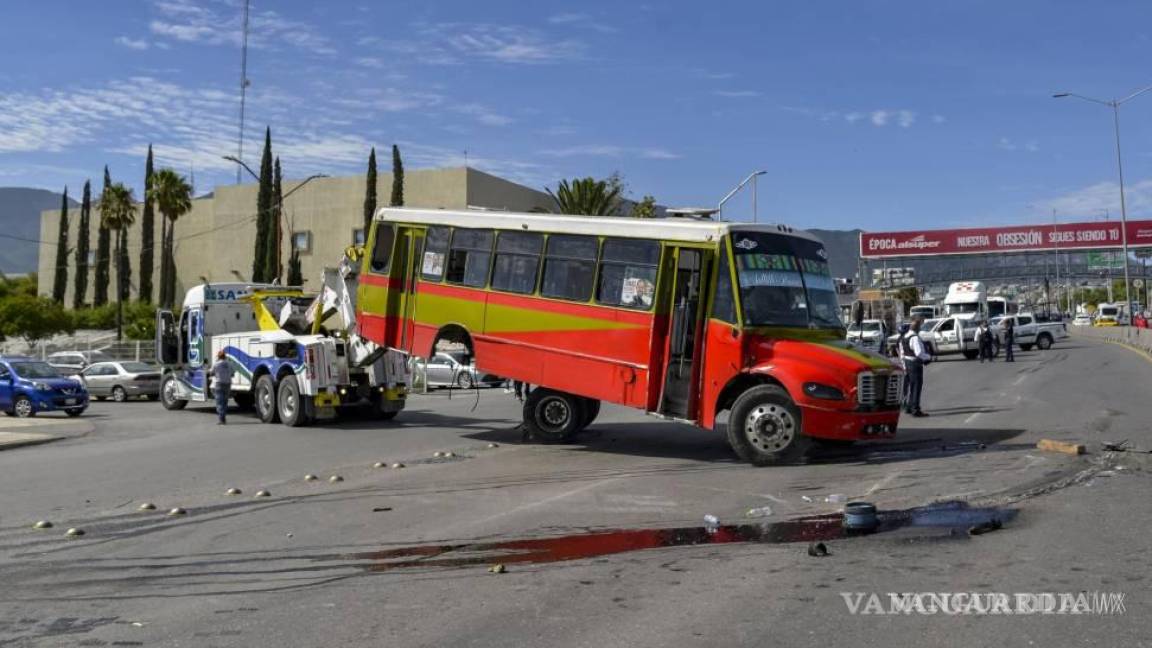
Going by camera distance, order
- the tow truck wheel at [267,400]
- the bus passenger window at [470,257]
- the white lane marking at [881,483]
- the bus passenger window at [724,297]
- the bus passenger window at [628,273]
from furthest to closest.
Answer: the tow truck wheel at [267,400]
the bus passenger window at [470,257]
the bus passenger window at [628,273]
the bus passenger window at [724,297]
the white lane marking at [881,483]

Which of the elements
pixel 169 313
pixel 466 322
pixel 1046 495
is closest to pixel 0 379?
pixel 169 313

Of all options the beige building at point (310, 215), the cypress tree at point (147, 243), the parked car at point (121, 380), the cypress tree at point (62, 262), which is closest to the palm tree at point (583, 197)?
the beige building at point (310, 215)

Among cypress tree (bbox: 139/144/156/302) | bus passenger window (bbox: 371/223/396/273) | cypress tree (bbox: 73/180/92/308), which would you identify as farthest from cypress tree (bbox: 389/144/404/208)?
bus passenger window (bbox: 371/223/396/273)

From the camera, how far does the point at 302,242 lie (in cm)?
6719

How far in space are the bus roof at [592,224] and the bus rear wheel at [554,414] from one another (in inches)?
102

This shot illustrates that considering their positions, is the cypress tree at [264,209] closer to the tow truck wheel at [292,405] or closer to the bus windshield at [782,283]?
the tow truck wheel at [292,405]

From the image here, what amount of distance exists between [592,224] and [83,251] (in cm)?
7388

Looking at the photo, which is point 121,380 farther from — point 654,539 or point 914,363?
point 654,539

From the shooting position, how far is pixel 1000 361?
37.9 m

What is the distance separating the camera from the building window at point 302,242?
220 ft

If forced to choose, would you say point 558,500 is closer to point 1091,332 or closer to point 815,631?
point 815,631

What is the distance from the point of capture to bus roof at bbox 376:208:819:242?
13.2 meters

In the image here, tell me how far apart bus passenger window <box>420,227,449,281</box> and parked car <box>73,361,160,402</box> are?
19.8 meters

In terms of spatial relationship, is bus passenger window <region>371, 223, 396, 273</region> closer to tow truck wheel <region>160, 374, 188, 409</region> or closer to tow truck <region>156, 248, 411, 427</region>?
tow truck <region>156, 248, 411, 427</region>
